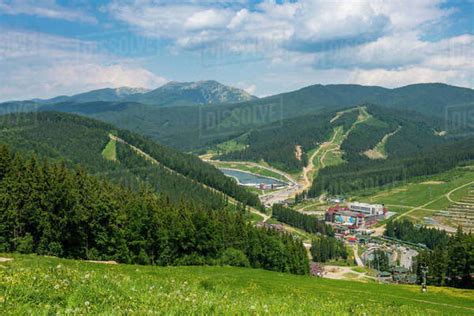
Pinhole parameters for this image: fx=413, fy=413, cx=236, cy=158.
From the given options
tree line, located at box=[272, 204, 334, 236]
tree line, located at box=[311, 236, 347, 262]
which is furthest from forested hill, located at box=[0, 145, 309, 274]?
tree line, located at box=[272, 204, 334, 236]

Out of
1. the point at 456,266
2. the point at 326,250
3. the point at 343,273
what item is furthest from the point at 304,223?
the point at 456,266

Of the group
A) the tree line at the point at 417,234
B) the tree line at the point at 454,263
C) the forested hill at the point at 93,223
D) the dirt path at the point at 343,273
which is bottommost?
the tree line at the point at 417,234

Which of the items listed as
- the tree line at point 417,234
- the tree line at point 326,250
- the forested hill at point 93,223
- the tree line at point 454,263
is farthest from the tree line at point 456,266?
the tree line at point 417,234

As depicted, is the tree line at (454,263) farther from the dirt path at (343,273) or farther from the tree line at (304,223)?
Answer: the tree line at (304,223)

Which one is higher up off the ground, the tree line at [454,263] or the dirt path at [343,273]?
the tree line at [454,263]

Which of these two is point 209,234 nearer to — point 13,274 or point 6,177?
point 6,177

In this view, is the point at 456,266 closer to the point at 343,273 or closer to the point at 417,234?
the point at 343,273

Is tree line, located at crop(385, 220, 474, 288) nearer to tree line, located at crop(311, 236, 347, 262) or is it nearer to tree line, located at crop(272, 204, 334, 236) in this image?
tree line, located at crop(311, 236, 347, 262)

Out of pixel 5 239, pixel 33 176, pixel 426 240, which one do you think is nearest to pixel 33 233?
pixel 5 239

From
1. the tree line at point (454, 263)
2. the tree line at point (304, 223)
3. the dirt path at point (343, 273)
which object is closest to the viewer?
the tree line at point (454, 263)
